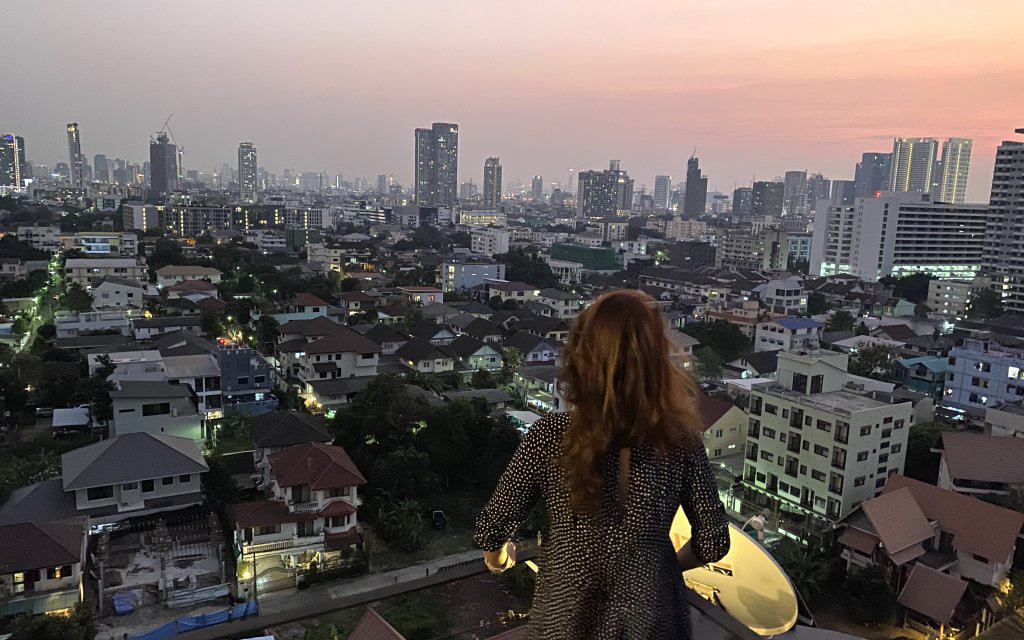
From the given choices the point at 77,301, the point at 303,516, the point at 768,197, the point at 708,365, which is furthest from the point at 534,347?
the point at 768,197

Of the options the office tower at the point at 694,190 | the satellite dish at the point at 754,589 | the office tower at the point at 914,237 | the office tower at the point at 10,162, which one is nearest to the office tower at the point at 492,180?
the office tower at the point at 694,190

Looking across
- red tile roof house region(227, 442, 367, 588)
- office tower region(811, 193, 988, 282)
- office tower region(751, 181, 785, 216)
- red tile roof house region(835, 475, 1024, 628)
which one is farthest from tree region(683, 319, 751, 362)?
office tower region(751, 181, 785, 216)

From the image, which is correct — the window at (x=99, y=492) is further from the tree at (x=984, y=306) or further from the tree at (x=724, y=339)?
the tree at (x=984, y=306)

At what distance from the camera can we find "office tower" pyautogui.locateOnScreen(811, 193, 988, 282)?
23125mm

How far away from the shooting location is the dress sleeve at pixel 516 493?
70 cm

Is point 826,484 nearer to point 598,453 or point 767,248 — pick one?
point 598,453

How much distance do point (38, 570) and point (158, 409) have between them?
2.81 m

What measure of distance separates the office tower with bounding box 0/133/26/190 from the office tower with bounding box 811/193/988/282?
58.6 metres

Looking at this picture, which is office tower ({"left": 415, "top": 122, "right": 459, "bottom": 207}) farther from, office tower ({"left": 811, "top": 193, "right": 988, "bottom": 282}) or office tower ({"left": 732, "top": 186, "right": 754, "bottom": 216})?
office tower ({"left": 811, "top": 193, "right": 988, "bottom": 282})

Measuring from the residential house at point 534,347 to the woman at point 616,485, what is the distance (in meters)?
11.1

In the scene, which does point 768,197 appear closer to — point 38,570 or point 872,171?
point 872,171

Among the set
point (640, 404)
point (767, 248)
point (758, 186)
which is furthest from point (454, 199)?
point (640, 404)

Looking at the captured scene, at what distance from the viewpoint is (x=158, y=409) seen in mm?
7504

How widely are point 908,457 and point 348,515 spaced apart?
591 cm
